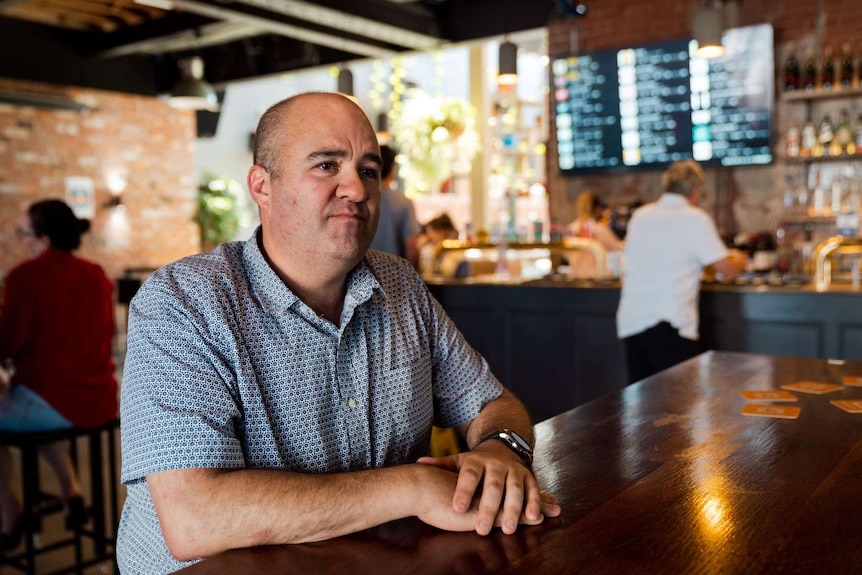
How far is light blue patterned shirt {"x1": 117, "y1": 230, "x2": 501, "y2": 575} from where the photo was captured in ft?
3.88

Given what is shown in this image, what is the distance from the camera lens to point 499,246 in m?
5.04

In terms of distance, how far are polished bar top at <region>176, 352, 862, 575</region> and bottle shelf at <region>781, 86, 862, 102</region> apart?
14.0ft

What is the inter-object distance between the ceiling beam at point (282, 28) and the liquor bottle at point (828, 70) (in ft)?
12.6

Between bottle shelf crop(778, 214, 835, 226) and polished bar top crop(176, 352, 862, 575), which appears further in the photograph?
bottle shelf crop(778, 214, 835, 226)

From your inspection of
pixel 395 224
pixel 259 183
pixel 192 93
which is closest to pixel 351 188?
pixel 259 183

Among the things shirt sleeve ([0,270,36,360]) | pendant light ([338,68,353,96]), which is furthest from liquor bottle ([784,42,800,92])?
shirt sleeve ([0,270,36,360])

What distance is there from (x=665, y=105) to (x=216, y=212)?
6318 mm

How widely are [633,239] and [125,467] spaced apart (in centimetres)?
315

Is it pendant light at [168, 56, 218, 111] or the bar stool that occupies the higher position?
pendant light at [168, 56, 218, 111]

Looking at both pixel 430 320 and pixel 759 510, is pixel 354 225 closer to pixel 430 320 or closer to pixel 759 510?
pixel 430 320

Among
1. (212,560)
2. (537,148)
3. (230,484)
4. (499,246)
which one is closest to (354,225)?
(230,484)

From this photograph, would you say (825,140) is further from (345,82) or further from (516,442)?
(516,442)

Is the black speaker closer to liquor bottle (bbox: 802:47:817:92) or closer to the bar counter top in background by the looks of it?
the bar counter top in background

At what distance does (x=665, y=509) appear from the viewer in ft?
3.87
